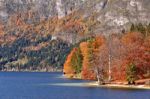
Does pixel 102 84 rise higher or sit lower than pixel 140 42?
lower

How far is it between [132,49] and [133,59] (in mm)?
3513

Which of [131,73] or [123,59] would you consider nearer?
[131,73]

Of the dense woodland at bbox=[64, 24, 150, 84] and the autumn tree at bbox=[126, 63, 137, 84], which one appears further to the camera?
the dense woodland at bbox=[64, 24, 150, 84]

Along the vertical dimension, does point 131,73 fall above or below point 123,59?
below

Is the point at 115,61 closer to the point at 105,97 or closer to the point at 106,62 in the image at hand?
the point at 106,62

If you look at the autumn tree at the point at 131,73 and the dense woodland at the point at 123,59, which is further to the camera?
the dense woodland at the point at 123,59

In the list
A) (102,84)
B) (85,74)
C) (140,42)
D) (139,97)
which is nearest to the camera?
(139,97)

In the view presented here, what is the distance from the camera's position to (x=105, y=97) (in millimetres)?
99875

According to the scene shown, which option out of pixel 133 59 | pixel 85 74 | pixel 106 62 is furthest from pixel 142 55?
pixel 85 74

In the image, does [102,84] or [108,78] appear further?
[108,78]

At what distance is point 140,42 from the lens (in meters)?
155

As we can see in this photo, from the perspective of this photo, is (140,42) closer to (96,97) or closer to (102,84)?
(102,84)

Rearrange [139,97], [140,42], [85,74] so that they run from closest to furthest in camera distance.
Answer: [139,97] < [140,42] < [85,74]

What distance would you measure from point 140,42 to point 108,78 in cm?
1824
